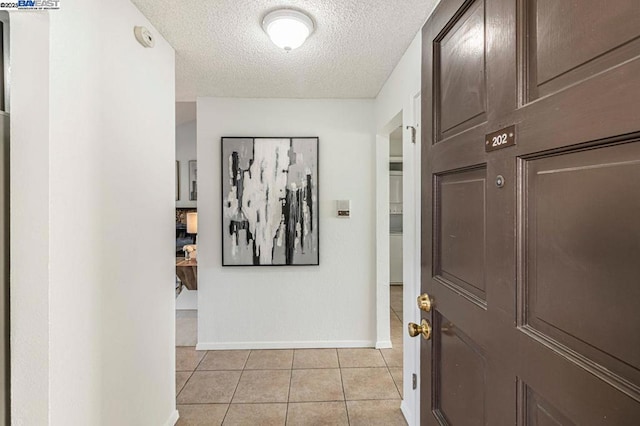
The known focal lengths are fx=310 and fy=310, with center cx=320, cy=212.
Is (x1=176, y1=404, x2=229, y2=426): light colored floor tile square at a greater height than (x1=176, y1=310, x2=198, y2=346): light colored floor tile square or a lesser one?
lesser

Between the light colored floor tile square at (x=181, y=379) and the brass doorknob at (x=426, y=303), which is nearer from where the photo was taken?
the brass doorknob at (x=426, y=303)

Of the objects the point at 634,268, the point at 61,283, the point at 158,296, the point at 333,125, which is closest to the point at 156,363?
the point at 158,296

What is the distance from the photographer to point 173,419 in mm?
1953

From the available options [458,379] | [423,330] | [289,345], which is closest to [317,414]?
[289,345]

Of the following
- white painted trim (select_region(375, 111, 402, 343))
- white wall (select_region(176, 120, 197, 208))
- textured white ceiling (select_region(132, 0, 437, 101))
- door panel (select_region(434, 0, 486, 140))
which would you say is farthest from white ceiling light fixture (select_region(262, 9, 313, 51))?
white wall (select_region(176, 120, 197, 208))

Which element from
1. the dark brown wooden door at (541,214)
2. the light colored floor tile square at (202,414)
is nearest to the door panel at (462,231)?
the dark brown wooden door at (541,214)

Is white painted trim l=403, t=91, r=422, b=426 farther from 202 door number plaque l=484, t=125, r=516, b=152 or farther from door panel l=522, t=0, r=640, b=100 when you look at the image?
door panel l=522, t=0, r=640, b=100

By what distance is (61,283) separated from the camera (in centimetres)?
110

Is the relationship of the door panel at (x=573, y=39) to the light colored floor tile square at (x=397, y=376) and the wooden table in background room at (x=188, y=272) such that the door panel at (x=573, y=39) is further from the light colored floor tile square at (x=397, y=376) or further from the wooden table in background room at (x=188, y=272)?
the wooden table in background room at (x=188, y=272)

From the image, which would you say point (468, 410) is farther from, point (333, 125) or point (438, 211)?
point (333, 125)

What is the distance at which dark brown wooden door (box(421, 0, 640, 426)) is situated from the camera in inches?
18.2

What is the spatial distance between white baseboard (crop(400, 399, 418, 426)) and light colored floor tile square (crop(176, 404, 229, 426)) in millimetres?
1183

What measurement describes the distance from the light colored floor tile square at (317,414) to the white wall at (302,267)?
856 millimetres

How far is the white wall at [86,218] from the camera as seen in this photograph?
1.04 meters
